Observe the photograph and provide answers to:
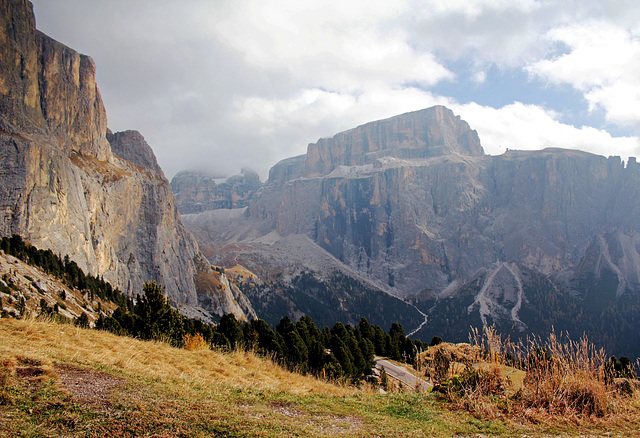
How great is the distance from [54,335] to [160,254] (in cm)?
12497

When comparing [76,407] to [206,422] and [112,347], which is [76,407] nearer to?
[206,422]

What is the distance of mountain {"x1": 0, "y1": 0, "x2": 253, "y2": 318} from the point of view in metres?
78.2

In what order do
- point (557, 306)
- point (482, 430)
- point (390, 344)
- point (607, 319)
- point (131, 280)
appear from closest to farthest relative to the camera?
1. point (482, 430)
2. point (390, 344)
3. point (131, 280)
4. point (607, 319)
5. point (557, 306)

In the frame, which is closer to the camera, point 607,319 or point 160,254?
point 160,254

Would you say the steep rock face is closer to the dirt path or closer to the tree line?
the tree line

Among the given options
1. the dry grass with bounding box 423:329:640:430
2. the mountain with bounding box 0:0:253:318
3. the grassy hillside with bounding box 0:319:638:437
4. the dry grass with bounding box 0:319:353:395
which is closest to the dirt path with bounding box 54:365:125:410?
the grassy hillside with bounding box 0:319:638:437

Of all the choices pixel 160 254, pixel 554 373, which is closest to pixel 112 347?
pixel 554 373

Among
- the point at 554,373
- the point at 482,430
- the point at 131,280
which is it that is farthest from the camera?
the point at 131,280

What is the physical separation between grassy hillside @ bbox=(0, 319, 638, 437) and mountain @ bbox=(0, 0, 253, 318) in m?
78.8

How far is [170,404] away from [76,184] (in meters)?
103

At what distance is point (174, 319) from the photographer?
2434cm

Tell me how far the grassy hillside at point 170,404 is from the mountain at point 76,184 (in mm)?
78806

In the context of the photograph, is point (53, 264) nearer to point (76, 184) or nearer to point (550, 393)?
point (76, 184)

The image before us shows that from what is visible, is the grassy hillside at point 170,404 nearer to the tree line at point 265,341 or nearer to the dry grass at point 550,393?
the dry grass at point 550,393
